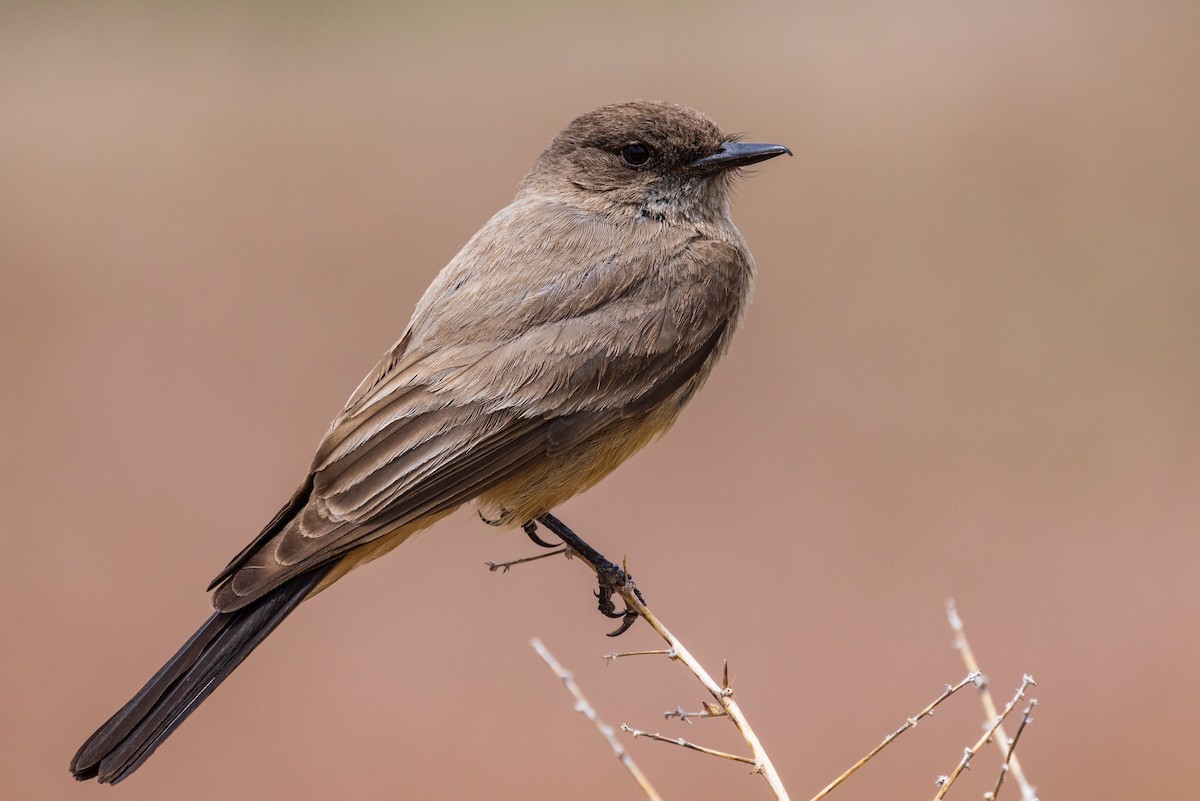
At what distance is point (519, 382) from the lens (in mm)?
3689

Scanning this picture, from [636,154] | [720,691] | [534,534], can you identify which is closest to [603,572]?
[534,534]

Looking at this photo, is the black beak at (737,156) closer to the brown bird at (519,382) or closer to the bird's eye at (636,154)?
the brown bird at (519,382)

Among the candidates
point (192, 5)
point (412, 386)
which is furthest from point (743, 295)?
point (192, 5)

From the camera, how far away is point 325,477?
11.7 ft

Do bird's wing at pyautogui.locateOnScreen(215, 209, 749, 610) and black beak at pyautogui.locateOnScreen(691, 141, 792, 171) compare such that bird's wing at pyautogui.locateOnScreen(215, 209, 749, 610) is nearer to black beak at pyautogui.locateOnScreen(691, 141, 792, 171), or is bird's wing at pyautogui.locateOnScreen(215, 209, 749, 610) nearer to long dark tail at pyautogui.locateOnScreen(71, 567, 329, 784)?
long dark tail at pyautogui.locateOnScreen(71, 567, 329, 784)

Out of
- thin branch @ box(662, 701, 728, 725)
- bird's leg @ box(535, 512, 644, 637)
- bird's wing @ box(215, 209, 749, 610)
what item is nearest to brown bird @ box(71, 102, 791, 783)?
bird's wing @ box(215, 209, 749, 610)

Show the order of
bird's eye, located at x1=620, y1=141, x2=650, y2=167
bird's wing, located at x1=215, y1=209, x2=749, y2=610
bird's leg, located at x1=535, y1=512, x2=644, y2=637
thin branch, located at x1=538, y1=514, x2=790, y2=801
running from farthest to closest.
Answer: bird's eye, located at x1=620, y1=141, x2=650, y2=167, bird's leg, located at x1=535, y1=512, x2=644, y2=637, bird's wing, located at x1=215, y1=209, x2=749, y2=610, thin branch, located at x1=538, y1=514, x2=790, y2=801

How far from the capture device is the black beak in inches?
158

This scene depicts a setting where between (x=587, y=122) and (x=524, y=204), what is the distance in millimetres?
373

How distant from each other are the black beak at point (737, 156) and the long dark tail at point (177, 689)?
5.97ft

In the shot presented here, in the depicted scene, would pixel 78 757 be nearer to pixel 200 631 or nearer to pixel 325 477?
pixel 200 631

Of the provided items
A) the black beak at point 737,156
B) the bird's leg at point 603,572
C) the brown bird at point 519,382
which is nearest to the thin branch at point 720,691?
the bird's leg at point 603,572

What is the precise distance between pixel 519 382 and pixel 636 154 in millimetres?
1001

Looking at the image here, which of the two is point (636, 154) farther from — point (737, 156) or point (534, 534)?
point (534, 534)
